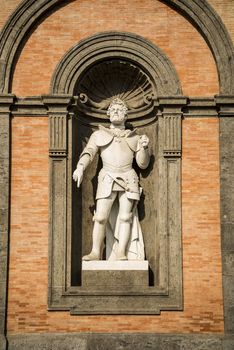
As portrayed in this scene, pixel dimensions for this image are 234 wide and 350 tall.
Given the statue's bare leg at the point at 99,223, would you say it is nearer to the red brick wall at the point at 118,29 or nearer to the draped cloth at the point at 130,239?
the draped cloth at the point at 130,239

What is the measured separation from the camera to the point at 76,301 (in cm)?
1563

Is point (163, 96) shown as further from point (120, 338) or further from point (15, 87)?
point (120, 338)

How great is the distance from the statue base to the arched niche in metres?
0.04

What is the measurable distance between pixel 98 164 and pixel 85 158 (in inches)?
30.5

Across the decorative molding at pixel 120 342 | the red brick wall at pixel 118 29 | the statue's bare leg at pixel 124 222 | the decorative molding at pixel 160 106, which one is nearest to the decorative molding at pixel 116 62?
the red brick wall at pixel 118 29

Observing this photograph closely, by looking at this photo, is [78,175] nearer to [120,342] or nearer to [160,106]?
[160,106]

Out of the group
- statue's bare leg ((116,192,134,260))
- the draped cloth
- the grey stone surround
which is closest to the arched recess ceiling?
the grey stone surround

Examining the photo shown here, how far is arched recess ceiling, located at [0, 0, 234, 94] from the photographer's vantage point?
53.5ft

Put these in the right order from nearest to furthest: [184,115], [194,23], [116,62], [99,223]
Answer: [99,223] < [184,115] < [194,23] < [116,62]

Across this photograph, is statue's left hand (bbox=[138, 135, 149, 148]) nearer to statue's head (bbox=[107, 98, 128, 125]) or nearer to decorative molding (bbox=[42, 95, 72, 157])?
statue's head (bbox=[107, 98, 128, 125])

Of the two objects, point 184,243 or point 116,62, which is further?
point 116,62

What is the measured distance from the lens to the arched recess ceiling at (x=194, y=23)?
16.3m

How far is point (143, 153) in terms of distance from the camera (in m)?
16.3

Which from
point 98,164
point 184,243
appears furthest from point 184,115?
point 184,243
